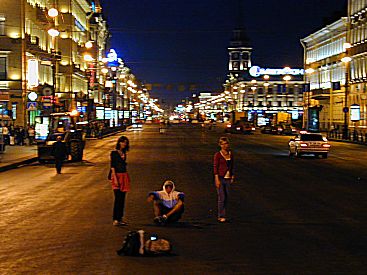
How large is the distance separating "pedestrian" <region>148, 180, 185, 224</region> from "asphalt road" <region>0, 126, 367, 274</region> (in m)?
0.27

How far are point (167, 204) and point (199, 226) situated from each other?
795mm

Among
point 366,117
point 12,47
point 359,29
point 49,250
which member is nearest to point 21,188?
point 49,250

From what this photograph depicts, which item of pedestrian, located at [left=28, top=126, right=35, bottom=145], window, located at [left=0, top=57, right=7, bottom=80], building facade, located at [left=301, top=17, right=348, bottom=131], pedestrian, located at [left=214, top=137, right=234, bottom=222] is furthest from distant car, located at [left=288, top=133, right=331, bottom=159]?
building facade, located at [left=301, top=17, right=348, bottom=131]

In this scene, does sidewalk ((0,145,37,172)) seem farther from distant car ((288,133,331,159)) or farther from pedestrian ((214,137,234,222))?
pedestrian ((214,137,234,222))

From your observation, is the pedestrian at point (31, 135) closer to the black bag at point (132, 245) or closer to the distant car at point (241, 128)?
the black bag at point (132, 245)

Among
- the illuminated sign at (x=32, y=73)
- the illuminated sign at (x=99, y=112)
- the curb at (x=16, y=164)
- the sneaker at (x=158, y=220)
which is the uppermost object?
the illuminated sign at (x=32, y=73)

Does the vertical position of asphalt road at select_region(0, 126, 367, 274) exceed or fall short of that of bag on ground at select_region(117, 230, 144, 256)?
it falls short

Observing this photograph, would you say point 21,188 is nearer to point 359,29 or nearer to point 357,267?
point 357,267

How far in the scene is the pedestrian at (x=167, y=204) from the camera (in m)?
13.7

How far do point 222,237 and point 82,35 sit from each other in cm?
9218

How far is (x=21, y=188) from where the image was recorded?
71.9 feet

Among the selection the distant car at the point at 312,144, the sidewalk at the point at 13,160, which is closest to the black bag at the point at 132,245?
the sidewalk at the point at 13,160

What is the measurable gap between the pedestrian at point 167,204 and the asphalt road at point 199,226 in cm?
27

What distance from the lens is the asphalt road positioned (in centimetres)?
1006
